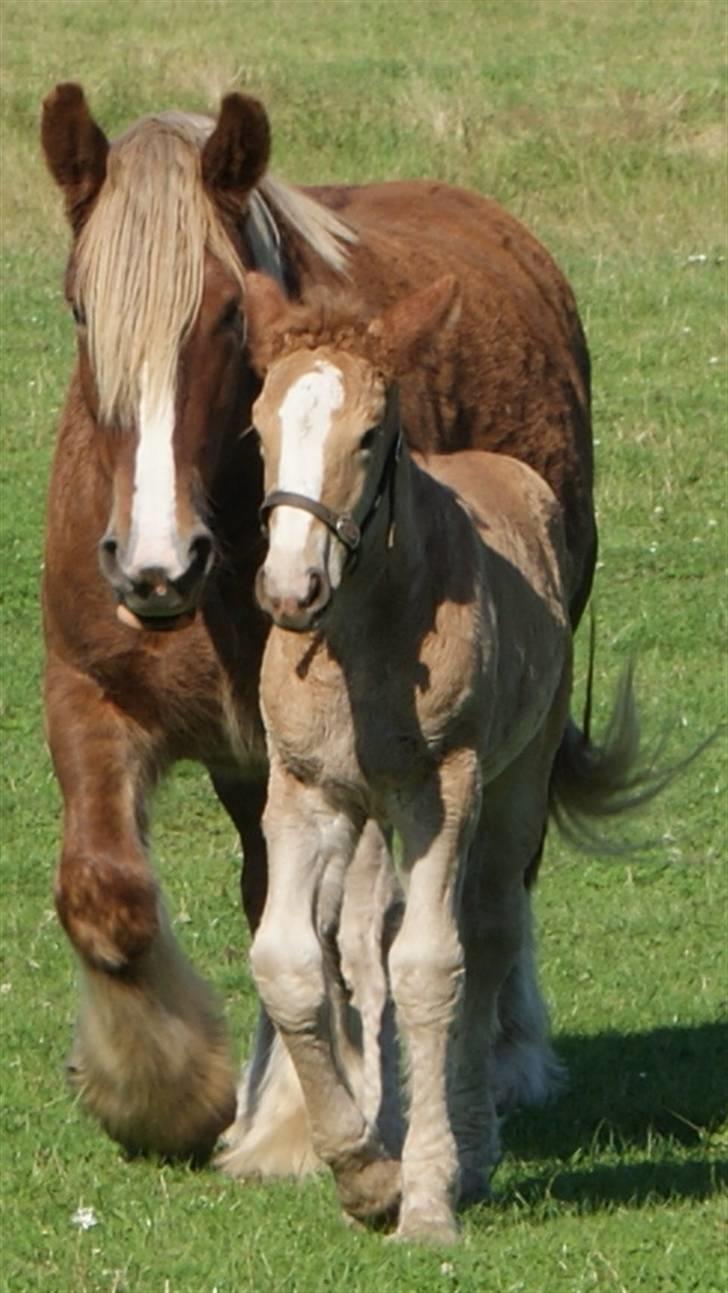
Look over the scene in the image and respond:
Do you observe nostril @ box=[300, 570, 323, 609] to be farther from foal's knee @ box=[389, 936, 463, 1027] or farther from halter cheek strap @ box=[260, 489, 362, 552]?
foal's knee @ box=[389, 936, 463, 1027]

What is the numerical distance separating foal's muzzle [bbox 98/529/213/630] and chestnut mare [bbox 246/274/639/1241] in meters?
0.21

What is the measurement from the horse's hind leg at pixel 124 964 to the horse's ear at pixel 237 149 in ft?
3.94

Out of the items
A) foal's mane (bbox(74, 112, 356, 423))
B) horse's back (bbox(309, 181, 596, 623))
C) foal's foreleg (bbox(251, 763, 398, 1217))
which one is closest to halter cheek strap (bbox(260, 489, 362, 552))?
foal's foreleg (bbox(251, 763, 398, 1217))

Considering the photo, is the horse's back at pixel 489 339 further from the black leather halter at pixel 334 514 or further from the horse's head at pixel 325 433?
the black leather halter at pixel 334 514

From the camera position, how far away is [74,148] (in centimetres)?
613

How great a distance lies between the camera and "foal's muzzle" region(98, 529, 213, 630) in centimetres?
541

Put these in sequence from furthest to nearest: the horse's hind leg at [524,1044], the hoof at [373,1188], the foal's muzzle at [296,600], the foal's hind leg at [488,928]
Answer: the horse's hind leg at [524,1044], the foal's hind leg at [488,928], the hoof at [373,1188], the foal's muzzle at [296,600]

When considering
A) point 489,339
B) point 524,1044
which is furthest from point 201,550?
point 489,339

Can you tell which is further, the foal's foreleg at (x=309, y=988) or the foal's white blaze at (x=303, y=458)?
the foal's foreleg at (x=309, y=988)

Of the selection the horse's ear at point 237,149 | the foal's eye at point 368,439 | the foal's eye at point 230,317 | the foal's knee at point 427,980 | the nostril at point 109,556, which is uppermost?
the horse's ear at point 237,149

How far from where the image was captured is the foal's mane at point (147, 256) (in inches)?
231

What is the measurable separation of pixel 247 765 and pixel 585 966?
2.09 metres

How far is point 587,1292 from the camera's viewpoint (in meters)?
4.96

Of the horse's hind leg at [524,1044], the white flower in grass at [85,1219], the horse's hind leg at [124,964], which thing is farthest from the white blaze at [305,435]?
the horse's hind leg at [524,1044]
